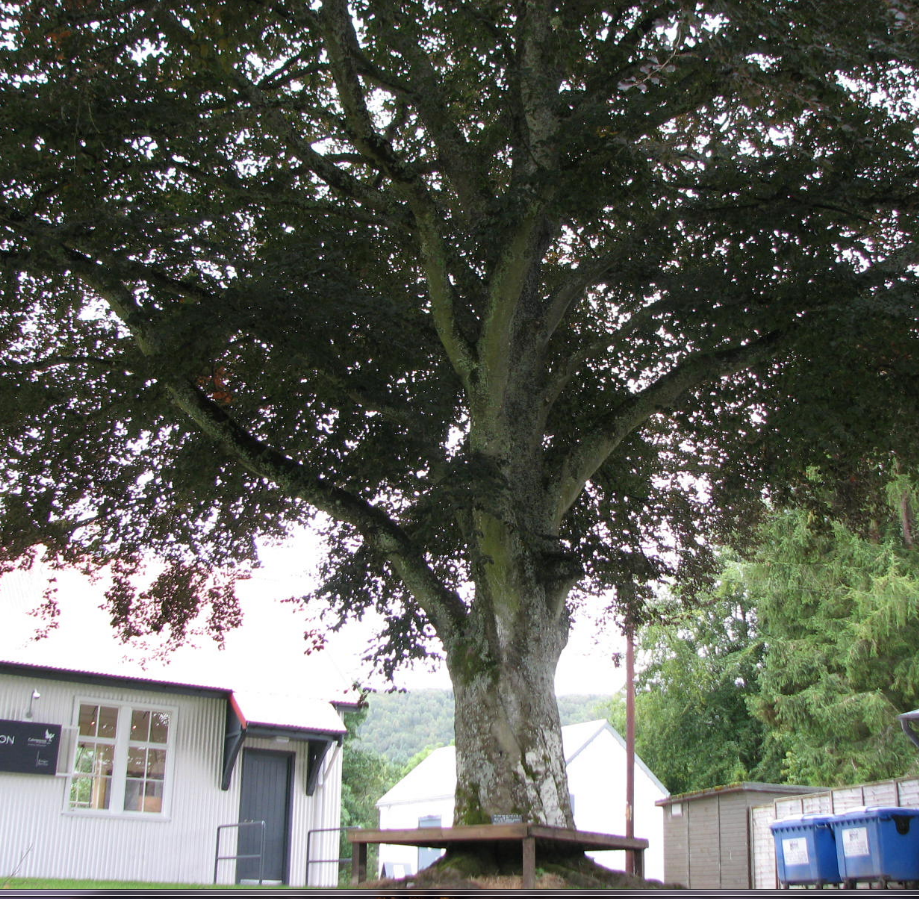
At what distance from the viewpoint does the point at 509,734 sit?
8.16 metres

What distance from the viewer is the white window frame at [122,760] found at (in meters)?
14.8

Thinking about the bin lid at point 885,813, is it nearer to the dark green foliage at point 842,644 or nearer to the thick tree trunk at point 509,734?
the thick tree trunk at point 509,734

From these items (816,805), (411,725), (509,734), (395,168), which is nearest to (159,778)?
(509,734)

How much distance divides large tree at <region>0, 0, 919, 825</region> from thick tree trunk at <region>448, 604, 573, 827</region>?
3 centimetres

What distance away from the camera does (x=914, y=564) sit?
27875 mm

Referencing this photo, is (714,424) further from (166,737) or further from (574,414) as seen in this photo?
(166,737)

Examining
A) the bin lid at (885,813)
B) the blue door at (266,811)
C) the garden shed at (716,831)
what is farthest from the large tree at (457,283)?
the garden shed at (716,831)

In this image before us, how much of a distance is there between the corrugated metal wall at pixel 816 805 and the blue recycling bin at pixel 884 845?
122 centimetres

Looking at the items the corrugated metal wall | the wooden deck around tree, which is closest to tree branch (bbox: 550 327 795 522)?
A: the wooden deck around tree

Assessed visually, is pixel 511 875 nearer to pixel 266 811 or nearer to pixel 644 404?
pixel 644 404

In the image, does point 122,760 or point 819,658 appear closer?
point 122,760

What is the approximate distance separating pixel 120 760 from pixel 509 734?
9.84 m

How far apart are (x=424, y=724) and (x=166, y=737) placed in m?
86.9

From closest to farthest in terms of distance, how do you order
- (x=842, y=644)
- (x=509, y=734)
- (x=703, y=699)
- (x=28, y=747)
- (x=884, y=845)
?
(x=509, y=734), (x=884, y=845), (x=28, y=747), (x=842, y=644), (x=703, y=699)
